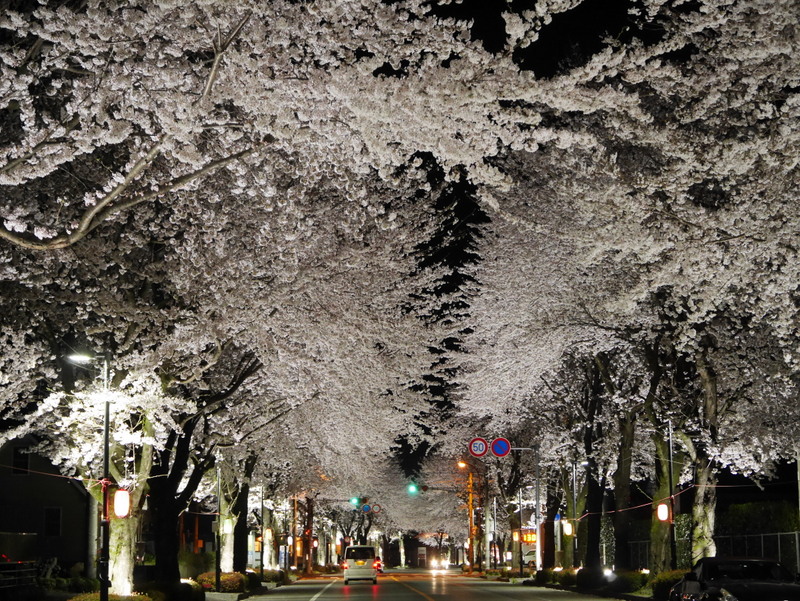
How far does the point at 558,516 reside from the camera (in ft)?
181

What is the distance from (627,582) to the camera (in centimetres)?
3256

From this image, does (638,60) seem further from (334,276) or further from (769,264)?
(334,276)

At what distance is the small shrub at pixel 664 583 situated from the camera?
87.0ft

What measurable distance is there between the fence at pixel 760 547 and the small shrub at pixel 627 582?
149 centimetres

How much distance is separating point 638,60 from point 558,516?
148 feet

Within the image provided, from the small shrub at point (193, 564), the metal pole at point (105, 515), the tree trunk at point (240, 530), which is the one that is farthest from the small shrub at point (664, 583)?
the small shrub at point (193, 564)

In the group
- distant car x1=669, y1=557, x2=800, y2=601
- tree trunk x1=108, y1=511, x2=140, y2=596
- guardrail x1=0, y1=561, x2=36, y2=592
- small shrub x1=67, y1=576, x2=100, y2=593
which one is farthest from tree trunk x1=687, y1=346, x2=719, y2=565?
small shrub x1=67, y1=576, x2=100, y2=593

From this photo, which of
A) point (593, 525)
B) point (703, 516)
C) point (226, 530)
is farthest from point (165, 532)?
point (593, 525)

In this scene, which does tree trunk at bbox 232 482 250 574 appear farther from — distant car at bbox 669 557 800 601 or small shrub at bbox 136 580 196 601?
distant car at bbox 669 557 800 601

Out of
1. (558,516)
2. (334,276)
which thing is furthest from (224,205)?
(558,516)

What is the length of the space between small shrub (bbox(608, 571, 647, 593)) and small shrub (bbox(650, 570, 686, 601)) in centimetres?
523

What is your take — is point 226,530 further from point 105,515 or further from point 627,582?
point 105,515

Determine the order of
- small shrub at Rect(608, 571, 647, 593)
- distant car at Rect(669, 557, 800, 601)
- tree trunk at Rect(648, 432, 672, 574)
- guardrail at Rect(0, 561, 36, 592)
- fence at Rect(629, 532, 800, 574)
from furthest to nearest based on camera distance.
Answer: small shrub at Rect(608, 571, 647, 593), fence at Rect(629, 532, 800, 574), tree trunk at Rect(648, 432, 672, 574), guardrail at Rect(0, 561, 36, 592), distant car at Rect(669, 557, 800, 601)

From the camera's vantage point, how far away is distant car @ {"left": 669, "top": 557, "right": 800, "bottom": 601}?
13695 mm
